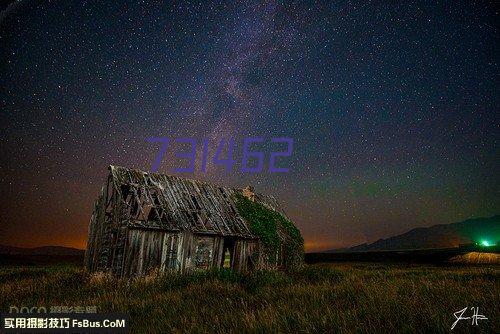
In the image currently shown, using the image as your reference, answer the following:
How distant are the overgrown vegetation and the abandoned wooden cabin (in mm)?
61

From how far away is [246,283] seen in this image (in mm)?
11086

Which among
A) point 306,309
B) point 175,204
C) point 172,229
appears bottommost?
point 306,309

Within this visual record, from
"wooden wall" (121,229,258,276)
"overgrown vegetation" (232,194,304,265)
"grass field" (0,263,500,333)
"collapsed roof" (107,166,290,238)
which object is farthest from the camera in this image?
"overgrown vegetation" (232,194,304,265)

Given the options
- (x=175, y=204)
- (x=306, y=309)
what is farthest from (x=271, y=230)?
(x=306, y=309)

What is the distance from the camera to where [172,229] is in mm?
14539

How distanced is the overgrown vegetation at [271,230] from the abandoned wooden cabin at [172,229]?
0.06 m

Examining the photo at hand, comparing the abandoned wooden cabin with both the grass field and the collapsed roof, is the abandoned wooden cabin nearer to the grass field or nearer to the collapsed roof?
the collapsed roof

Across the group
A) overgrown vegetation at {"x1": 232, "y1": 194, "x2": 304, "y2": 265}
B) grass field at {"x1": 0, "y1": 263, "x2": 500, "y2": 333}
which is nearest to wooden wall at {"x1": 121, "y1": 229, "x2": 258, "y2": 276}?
overgrown vegetation at {"x1": 232, "y1": 194, "x2": 304, "y2": 265}

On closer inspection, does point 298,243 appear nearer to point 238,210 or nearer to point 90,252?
point 238,210

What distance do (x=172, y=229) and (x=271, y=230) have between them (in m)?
7.30

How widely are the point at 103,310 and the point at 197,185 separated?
1238 cm

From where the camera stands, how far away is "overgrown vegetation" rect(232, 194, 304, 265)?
62.1ft

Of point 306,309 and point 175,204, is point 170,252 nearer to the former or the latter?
point 175,204

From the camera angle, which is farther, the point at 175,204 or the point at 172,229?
the point at 175,204
